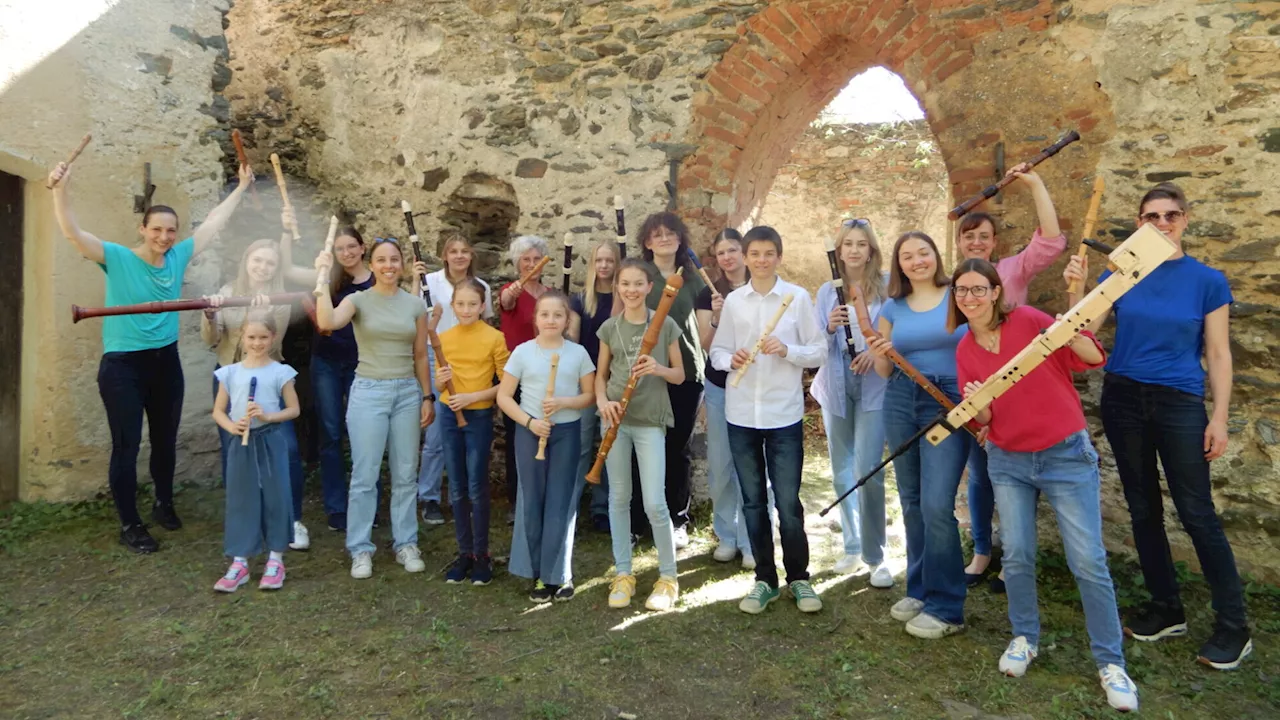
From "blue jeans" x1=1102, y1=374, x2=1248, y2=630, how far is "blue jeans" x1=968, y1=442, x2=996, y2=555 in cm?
54

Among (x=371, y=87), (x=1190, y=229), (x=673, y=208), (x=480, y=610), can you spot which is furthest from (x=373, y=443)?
(x=1190, y=229)

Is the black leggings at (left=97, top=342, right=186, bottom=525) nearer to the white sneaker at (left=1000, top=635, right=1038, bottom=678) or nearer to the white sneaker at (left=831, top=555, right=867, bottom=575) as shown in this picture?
the white sneaker at (left=831, top=555, right=867, bottom=575)

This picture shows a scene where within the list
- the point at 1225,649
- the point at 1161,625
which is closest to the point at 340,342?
the point at 1161,625

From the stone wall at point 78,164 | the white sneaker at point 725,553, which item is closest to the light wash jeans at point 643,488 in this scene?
the white sneaker at point 725,553

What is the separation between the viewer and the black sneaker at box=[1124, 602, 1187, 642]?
10.5 ft

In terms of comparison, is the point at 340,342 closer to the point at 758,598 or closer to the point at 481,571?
the point at 481,571

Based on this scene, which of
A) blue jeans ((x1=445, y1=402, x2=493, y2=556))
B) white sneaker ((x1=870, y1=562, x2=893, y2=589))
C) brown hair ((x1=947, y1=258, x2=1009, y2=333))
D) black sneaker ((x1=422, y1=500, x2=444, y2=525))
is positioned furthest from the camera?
black sneaker ((x1=422, y1=500, x2=444, y2=525))

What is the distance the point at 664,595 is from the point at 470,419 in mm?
1254

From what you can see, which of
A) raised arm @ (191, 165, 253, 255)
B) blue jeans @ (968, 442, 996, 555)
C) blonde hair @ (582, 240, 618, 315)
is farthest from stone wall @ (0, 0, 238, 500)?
blue jeans @ (968, 442, 996, 555)

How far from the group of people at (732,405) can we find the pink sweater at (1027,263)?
0.04ft

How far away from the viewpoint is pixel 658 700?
2.81 m

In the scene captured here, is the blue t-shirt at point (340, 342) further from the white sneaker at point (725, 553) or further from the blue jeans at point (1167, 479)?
the blue jeans at point (1167, 479)

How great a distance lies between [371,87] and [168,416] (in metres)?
2.77

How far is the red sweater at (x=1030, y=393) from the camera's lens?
107 inches
